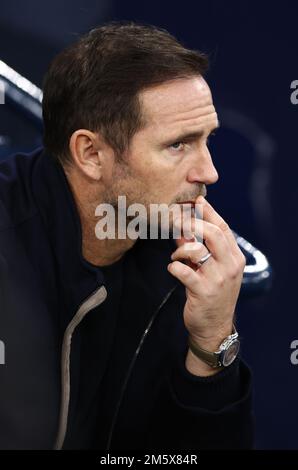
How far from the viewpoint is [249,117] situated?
2775mm

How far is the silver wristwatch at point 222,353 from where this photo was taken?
203 centimetres

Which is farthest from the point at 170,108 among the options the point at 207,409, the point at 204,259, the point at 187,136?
the point at 207,409

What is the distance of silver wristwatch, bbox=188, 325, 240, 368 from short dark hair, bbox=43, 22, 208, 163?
20.1 inches

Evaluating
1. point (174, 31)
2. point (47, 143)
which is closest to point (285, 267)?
point (174, 31)

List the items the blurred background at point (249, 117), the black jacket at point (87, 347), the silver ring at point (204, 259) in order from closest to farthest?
1. the black jacket at point (87, 347)
2. the silver ring at point (204, 259)
3. the blurred background at point (249, 117)

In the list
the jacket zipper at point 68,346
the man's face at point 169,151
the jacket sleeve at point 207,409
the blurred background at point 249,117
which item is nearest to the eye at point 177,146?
the man's face at point 169,151

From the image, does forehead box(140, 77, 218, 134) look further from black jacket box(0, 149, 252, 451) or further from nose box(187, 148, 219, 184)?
black jacket box(0, 149, 252, 451)

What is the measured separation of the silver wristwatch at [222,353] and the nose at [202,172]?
374mm

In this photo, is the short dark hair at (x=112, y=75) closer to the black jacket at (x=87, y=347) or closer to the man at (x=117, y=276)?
the man at (x=117, y=276)

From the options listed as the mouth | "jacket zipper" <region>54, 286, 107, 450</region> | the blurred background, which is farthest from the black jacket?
the blurred background

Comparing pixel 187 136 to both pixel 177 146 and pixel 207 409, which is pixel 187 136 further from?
pixel 207 409

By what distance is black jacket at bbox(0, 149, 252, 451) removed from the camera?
6.23ft

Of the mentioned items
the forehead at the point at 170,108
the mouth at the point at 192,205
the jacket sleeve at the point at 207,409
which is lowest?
the jacket sleeve at the point at 207,409

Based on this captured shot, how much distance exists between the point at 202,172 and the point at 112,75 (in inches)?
12.2
